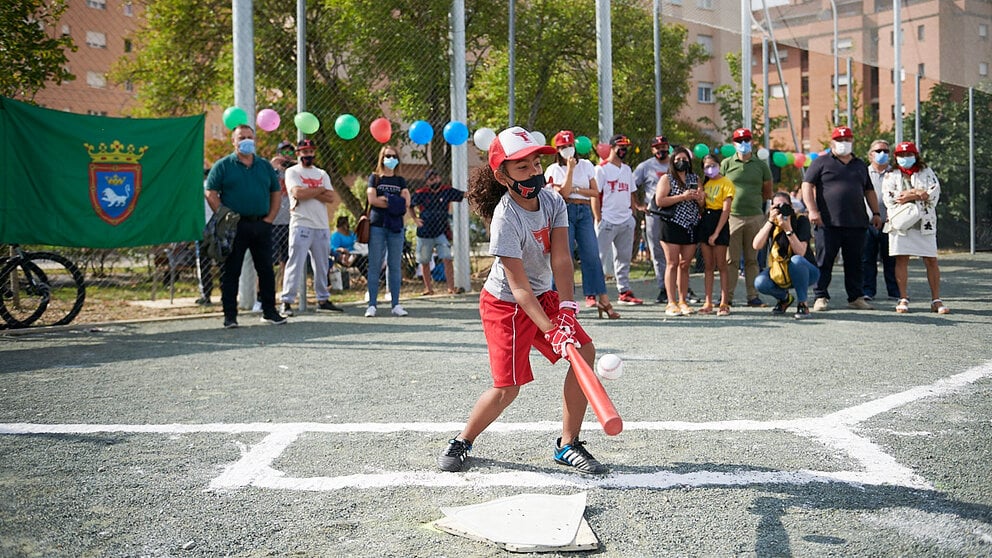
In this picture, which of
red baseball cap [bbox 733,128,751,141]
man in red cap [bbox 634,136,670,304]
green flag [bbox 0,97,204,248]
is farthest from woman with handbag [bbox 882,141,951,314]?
green flag [bbox 0,97,204,248]

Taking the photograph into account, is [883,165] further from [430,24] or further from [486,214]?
[486,214]

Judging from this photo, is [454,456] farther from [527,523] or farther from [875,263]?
[875,263]

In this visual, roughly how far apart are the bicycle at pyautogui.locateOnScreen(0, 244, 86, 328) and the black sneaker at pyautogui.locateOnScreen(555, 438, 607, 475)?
721 cm

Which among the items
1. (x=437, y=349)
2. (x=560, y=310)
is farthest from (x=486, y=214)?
(x=437, y=349)

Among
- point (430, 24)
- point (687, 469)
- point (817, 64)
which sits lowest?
point (687, 469)

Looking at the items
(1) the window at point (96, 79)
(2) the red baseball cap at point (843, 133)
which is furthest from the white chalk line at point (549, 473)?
(1) the window at point (96, 79)

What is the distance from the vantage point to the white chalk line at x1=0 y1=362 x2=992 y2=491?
399 centimetres

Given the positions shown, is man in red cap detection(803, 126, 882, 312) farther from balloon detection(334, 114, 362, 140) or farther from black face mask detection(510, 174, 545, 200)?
black face mask detection(510, 174, 545, 200)

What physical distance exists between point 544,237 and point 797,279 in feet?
21.2

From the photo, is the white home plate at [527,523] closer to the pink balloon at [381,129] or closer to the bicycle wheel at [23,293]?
the bicycle wheel at [23,293]

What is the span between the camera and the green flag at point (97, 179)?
30.6 ft

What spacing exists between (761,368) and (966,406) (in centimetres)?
164

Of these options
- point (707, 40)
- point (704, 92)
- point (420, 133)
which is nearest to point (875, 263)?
point (420, 133)

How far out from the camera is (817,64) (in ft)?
180
